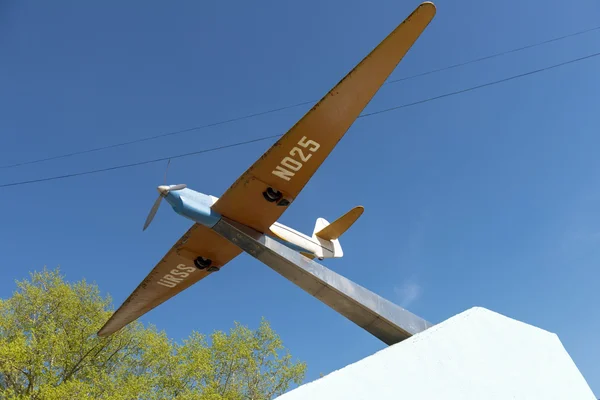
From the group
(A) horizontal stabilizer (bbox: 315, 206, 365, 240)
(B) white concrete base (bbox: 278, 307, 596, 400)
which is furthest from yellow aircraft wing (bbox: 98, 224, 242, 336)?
(B) white concrete base (bbox: 278, 307, 596, 400)

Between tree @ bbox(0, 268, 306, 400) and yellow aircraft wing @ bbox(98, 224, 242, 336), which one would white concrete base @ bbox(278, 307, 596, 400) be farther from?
tree @ bbox(0, 268, 306, 400)

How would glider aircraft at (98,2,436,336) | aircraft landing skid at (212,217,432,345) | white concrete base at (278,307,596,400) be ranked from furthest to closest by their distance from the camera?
1. aircraft landing skid at (212,217,432,345)
2. glider aircraft at (98,2,436,336)
3. white concrete base at (278,307,596,400)

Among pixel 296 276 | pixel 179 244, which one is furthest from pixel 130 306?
pixel 296 276

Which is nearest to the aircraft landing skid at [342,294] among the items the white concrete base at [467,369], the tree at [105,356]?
the white concrete base at [467,369]

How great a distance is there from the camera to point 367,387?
5.04m

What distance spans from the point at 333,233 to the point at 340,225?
356 millimetres

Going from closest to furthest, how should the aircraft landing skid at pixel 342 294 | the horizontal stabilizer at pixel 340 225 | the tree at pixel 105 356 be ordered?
1. the aircraft landing skid at pixel 342 294
2. the horizontal stabilizer at pixel 340 225
3. the tree at pixel 105 356

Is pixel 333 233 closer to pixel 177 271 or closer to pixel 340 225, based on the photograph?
pixel 340 225

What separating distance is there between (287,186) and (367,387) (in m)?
4.35

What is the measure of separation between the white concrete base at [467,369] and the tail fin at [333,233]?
16.2ft

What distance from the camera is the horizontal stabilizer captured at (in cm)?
1104

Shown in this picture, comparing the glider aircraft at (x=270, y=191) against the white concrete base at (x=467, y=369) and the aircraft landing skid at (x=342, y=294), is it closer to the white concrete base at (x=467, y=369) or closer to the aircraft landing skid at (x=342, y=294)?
the aircraft landing skid at (x=342, y=294)

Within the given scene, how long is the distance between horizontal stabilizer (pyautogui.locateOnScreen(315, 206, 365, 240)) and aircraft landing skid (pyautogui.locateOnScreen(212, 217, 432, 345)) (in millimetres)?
3361

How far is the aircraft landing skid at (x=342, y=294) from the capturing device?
Result: 762 cm
